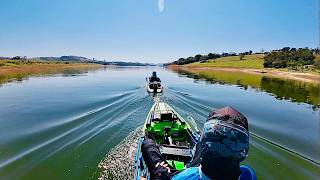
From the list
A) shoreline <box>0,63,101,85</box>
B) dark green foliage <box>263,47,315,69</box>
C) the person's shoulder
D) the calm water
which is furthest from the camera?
dark green foliage <box>263,47,315,69</box>

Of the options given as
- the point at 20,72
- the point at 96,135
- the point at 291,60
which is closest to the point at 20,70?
the point at 20,72

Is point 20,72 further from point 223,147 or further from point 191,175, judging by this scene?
point 223,147

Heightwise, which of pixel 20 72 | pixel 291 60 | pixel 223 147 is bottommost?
pixel 20 72

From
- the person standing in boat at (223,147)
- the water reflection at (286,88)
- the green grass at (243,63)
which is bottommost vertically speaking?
the water reflection at (286,88)

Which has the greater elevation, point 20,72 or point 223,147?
point 223,147

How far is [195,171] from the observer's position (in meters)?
3.54

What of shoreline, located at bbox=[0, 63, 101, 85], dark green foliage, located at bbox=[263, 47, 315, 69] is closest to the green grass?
dark green foliage, located at bbox=[263, 47, 315, 69]

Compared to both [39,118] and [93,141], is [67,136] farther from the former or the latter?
[39,118]

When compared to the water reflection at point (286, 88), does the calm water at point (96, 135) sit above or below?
below

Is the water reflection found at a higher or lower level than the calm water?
higher

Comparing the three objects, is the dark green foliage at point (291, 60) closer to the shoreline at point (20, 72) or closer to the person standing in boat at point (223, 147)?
the shoreline at point (20, 72)

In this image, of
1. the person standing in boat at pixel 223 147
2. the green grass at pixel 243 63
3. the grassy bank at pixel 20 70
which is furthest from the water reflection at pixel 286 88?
Result: the green grass at pixel 243 63

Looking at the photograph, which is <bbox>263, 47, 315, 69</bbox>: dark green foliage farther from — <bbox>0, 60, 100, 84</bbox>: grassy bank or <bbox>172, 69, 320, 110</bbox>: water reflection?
<bbox>0, 60, 100, 84</bbox>: grassy bank

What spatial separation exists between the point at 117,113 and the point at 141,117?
226cm
